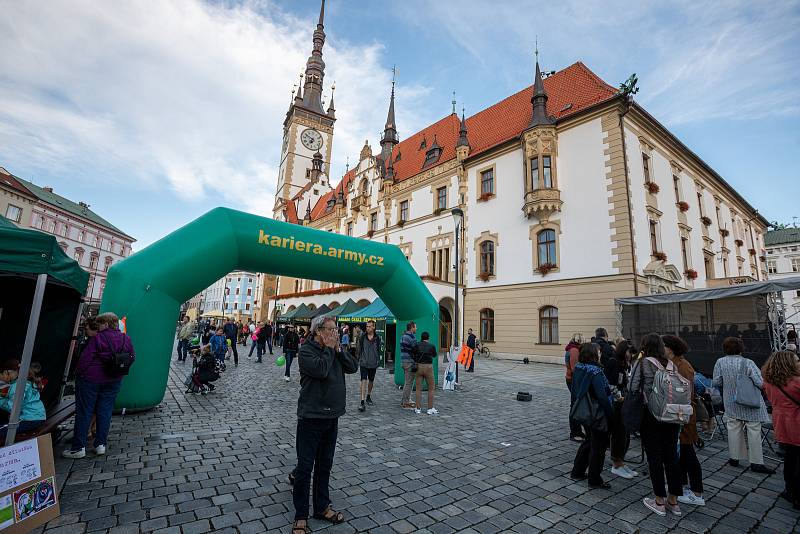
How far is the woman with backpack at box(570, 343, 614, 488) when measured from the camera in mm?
4223

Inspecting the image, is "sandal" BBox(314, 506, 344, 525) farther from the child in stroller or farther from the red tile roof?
the red tile roof

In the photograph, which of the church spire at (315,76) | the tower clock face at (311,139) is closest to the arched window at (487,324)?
the tower clock face at (311,139)

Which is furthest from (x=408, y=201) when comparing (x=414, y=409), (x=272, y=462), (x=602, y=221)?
(x=272, y=462)

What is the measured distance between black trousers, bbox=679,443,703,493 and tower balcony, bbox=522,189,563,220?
16.1 meters

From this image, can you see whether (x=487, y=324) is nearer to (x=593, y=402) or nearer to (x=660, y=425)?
(x=593, y=402)

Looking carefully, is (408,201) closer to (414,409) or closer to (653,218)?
(653,218)

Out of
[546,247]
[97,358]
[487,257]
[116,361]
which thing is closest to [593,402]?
[116,361]

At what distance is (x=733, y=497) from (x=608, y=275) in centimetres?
1390

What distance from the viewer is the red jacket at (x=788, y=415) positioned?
3.90m

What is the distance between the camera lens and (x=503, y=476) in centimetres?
452

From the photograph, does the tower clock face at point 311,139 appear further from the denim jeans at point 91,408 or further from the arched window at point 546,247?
the denim jeans at point 91,408

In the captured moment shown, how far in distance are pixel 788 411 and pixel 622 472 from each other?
74.1 inches

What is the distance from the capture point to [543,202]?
1861 centimetres

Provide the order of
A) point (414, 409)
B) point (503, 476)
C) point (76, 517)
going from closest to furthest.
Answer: point (76, 517)
point (503, 476)
point (414, 409)
